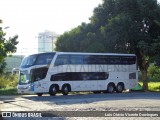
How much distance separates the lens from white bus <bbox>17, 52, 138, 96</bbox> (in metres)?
30.7

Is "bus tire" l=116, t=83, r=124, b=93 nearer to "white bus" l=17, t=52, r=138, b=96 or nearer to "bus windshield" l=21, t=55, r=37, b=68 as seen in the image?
"white bus" l=17, t=52, r=138, b=96

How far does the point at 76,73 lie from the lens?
32.8 meters

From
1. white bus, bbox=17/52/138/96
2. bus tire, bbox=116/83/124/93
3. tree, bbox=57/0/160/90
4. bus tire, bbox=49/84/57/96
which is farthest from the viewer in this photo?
tree, bbox=57/0/160/90

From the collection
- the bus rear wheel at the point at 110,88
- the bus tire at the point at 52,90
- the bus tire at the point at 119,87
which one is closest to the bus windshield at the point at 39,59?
the bus tire at the point at 52,90

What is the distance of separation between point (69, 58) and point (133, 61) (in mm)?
7844

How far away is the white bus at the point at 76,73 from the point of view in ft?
101

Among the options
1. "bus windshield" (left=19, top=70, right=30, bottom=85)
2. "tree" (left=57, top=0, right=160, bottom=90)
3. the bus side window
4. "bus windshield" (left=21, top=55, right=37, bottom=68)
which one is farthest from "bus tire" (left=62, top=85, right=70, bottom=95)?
"tree" (left=57, top=0, right=160, bottom=90)

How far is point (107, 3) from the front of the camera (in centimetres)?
4106

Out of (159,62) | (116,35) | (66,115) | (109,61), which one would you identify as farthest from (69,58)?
(66,115)

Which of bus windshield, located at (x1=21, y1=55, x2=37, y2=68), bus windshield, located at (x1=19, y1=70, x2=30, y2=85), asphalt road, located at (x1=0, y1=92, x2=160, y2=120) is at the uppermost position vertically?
bus windshield, located at (x1=21, y1=55, x2=37, y2=68)

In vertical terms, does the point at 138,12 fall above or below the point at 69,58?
above

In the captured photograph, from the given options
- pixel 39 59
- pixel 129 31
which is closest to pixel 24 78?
pixel 39 59

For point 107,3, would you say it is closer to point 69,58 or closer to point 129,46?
point 129,46

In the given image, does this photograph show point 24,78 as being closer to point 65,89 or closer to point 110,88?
point 65,89
